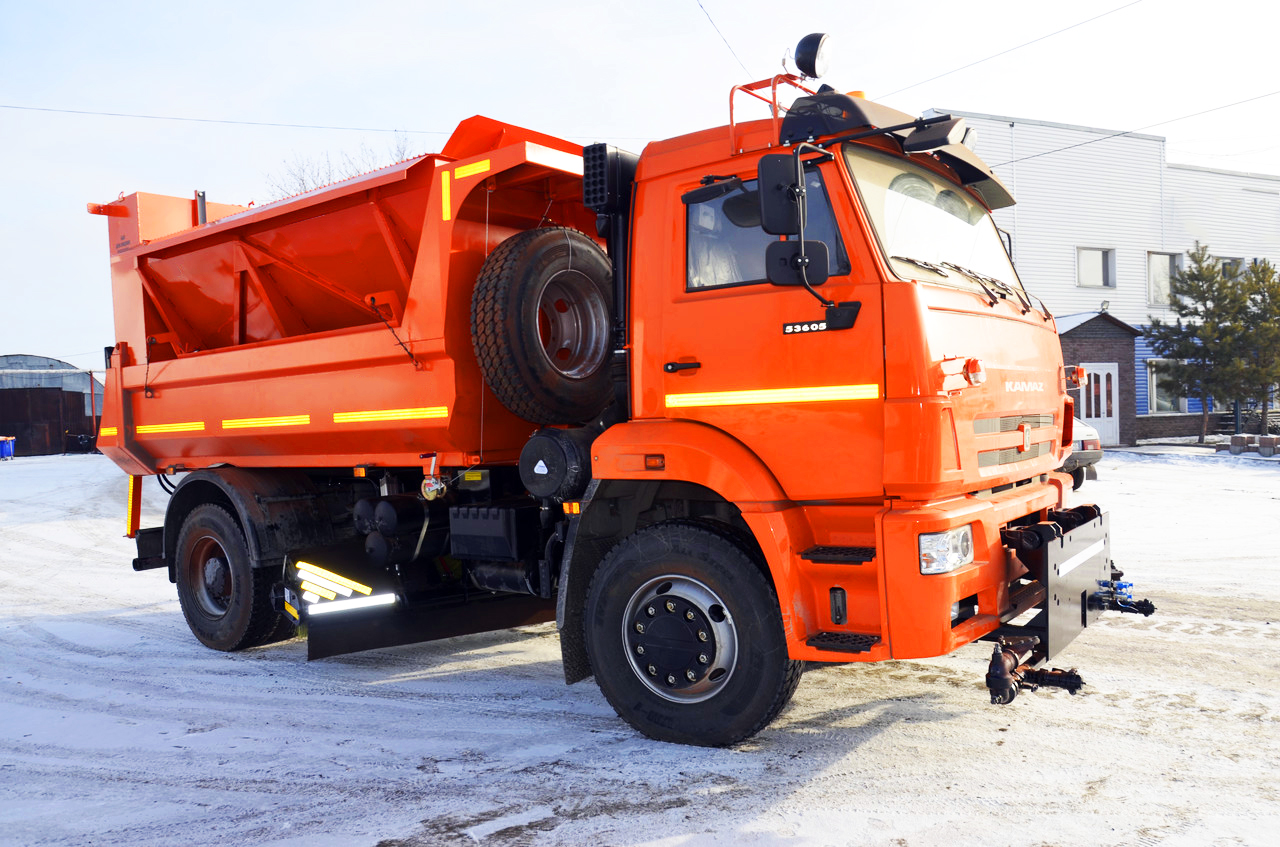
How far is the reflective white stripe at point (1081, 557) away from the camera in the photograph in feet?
13.8

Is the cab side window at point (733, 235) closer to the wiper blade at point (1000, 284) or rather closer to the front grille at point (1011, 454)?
→ the wiper blade at point (1000, 284)

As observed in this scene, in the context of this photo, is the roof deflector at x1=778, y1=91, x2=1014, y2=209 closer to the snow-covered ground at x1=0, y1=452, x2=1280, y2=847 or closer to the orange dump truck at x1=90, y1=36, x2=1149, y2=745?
the orange dump truck at x1=90, y1=36, x2=1149, y2=745

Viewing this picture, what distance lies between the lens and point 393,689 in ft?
18.8

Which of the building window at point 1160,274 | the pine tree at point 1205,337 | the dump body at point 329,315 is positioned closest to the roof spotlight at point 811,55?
the dump body at point 329,315

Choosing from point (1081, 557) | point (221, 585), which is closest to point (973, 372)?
point (1081, 557)

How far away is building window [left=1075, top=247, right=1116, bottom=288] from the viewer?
94.0 ft

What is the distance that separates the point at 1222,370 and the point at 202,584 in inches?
1054

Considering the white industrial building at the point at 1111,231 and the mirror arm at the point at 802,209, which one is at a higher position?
the white industrial building at the point at 1111,231

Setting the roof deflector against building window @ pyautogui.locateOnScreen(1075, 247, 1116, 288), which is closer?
the roof deflector

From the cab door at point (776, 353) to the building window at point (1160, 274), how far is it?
30572mm

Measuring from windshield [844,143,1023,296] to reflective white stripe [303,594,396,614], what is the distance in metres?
3.92

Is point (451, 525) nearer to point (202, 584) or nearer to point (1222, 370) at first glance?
point (202, 584)

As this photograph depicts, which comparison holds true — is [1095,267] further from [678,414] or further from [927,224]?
[678,414]

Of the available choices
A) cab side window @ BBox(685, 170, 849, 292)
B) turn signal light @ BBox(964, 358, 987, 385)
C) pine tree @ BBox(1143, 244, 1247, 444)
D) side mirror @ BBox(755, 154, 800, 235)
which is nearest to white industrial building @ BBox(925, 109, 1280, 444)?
pine tree @ BBox(1143, 244, 1247, 444)
